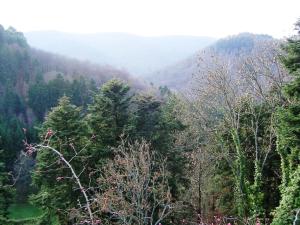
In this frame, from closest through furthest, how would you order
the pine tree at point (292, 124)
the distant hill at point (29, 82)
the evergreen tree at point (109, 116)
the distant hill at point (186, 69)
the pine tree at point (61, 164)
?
the pine tree at point (292, 124), the pine tree at point (61, 164), the evergreen tree at point (109, 116), the distant hill at point (29, 82), the distant hill at point (186, 69)

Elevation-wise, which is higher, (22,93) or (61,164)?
(61,164)

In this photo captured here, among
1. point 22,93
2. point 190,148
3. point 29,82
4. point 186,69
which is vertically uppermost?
point 190,148

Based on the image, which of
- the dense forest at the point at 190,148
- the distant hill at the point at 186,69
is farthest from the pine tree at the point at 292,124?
the distant hill at the point at 186,69

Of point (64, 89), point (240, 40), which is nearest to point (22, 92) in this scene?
point (64, 89)

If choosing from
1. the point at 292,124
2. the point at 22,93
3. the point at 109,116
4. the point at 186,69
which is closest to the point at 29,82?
the point at 22,93

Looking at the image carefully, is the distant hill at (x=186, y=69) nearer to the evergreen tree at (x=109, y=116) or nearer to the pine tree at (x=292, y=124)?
the evergreen tree at (x=109, y=116)

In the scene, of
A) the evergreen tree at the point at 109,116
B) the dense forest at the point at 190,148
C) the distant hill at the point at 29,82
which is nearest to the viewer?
the dense forest at the point at 190,148

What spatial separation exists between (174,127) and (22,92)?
68436mm

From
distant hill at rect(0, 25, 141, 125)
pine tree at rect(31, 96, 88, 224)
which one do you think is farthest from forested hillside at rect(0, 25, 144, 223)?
pine tree at rect(31, 96, 88, 224)

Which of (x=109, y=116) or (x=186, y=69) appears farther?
(x=186, y=69)

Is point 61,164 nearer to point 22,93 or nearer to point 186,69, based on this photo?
point 22,93

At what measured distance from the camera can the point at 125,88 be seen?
78.0 feet

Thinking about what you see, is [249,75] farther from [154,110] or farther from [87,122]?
[87,122]

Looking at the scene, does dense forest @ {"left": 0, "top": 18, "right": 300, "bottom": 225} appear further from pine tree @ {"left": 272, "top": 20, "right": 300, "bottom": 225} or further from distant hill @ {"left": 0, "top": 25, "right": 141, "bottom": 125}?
distant hill @ {"left": 0, "top": 25, "right": 141, "bottom": 125}
